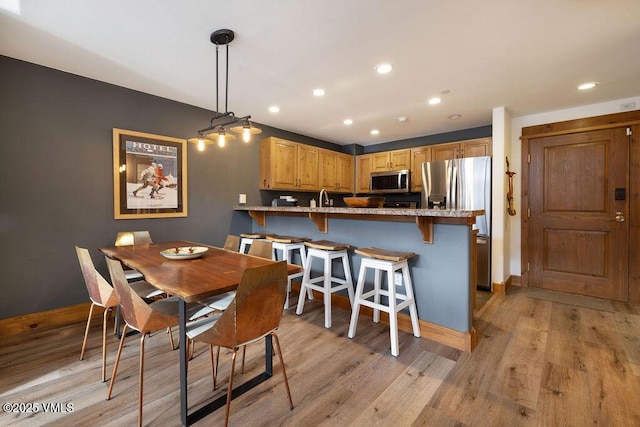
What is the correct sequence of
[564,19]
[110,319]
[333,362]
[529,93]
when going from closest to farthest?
1. [564,19]
2. [333,362]
3. [110,319]
4. [529,93]

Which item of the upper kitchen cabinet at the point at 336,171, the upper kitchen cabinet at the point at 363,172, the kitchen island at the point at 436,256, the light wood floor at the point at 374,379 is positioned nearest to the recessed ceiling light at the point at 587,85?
the kitchen island at the point at 436,256

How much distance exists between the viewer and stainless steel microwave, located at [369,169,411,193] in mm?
4652

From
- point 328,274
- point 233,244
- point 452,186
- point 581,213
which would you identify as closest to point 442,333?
point 328,274

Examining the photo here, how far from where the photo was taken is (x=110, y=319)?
9.07 ft

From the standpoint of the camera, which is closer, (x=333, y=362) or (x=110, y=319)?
(x=333, y=362)

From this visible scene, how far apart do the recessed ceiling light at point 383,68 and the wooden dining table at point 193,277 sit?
1897 millimetres

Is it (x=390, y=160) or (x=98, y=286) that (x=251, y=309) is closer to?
(x=98, y=286)

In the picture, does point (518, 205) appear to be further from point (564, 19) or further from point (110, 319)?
point (110, 319)

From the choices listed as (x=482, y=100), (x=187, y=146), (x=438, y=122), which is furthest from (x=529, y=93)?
(x=187, y=146)

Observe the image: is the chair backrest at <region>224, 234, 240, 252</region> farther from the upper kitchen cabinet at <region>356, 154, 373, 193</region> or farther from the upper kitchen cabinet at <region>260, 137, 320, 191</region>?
the upper kitchen cabinet at <region>356, 154, 373, 193</region>

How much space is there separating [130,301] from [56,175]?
193 centimetres

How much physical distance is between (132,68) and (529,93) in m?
3.99

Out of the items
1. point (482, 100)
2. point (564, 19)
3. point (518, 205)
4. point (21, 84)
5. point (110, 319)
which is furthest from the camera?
point (518, 205)

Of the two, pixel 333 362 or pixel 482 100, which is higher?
pixel 482 100
